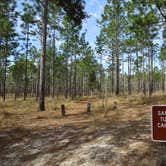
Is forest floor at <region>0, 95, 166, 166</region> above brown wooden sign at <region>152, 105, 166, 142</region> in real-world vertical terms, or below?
below

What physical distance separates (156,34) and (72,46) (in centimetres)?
1205

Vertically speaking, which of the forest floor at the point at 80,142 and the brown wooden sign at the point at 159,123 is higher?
the brown wooden sign at the point at 159,123

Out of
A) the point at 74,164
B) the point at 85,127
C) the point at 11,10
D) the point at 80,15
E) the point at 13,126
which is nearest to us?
the point at 74,164

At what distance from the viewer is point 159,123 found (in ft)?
14.4

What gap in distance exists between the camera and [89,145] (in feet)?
30.2

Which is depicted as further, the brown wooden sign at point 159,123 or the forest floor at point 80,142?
the forest floor at point 80,142

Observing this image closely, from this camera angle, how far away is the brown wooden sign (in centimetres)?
432

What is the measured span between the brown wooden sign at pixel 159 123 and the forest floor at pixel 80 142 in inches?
130

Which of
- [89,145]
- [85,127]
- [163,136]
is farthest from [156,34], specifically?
[163,136]

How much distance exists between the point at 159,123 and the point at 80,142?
18.4 feet

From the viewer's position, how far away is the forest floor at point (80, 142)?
797 centimetres

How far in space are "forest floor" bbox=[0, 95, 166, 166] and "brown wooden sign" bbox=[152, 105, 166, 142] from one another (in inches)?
130

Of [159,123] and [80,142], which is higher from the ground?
[159,123]

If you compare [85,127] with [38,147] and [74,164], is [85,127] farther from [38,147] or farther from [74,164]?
[74,164]
